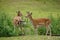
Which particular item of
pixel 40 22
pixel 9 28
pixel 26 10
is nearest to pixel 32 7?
pixel 26 10

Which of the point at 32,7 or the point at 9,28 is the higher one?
the point at 32,7

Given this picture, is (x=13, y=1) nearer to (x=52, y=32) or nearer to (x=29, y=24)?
(x=29, y=24)

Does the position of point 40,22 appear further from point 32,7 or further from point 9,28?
point 9,28

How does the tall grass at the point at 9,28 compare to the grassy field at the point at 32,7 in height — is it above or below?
below

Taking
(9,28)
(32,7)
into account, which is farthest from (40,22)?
(9,28)

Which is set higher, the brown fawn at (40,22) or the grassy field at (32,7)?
the grassy field at (32,7)

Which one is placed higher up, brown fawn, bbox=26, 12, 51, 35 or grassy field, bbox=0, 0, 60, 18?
grassy field, bbox=0, 0, 60, 18

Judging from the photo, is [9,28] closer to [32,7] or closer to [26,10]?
[26,10]

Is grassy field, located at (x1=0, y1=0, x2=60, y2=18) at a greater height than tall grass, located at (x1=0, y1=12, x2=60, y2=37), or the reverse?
grassy field, located at (x1=0, y1=0, x2=60, y2=18)

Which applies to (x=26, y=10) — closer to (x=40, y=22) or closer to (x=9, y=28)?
(x=40, y=22)

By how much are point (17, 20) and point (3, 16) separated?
0.78ft

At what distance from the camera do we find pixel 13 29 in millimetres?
3143

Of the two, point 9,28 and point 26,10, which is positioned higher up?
point 26,10

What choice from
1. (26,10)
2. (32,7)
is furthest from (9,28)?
(32,7)
